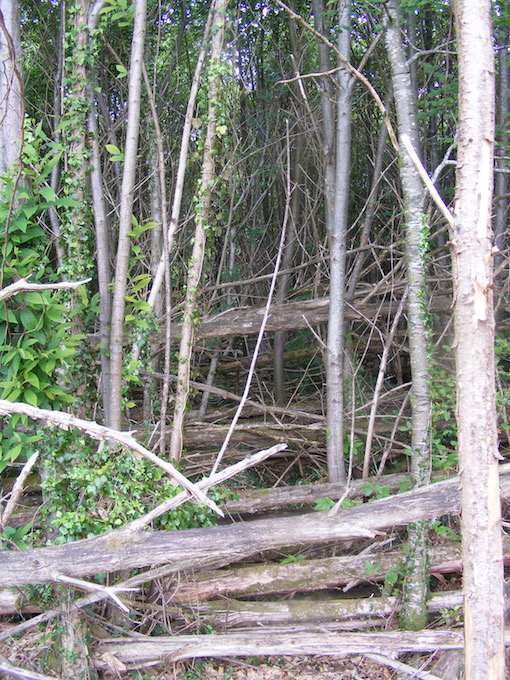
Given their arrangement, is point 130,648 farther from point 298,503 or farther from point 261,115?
point 261,115

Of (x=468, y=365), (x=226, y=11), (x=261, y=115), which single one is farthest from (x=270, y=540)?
(x=261, y=115)

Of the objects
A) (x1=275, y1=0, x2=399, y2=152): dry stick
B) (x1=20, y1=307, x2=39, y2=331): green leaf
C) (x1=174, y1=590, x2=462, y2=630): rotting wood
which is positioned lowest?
(x1=174, y1=590, x2=462, y2=630): rotting wood

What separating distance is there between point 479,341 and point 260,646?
8.03ft

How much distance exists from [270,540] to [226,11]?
3450 millimetres

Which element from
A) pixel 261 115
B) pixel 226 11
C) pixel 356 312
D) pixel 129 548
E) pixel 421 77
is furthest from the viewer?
pixel 261 115

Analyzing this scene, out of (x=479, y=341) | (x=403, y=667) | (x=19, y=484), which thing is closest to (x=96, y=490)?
(x=19, y=484)

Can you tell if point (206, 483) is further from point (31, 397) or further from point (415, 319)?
point (415, 319)

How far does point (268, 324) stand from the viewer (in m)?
5.44

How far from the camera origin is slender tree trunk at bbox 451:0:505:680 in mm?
2367

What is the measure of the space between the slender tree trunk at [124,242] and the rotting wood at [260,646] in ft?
4.55

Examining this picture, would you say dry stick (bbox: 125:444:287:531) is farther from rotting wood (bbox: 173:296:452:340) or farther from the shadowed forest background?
rotting wood (bbox: 173:296:452:340)

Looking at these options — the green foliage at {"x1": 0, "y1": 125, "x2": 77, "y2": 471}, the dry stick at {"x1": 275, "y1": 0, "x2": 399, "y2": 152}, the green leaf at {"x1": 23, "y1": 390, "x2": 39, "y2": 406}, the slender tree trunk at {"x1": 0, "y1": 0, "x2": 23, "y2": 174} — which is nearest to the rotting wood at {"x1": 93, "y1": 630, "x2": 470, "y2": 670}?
the green foliage at {"x1": 0, "y1": 125, "x2": 77, "y2": 471}

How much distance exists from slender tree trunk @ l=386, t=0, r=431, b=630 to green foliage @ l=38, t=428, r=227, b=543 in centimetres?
140

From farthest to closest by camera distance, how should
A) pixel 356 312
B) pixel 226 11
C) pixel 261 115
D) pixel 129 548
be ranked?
pixel 261 115, pixel 356 312, pixel 226 11, pixel 129 548
